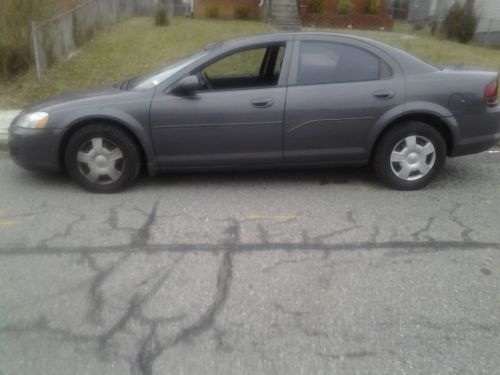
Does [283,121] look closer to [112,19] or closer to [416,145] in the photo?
[416,145]

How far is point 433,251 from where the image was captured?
376 centimetres

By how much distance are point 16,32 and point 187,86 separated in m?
6.52

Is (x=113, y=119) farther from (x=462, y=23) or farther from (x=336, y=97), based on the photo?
(x=462, y=23)

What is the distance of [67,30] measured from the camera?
11.4 meters

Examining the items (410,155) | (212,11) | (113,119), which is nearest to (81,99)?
(113,119)

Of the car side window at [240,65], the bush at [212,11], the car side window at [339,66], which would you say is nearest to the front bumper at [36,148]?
the car side window at [240,65]

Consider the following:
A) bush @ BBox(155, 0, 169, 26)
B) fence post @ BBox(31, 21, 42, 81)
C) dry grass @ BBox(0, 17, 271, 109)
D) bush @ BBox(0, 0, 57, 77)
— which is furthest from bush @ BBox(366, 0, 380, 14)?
fence post @ BBox(31, 21, 42, 81)

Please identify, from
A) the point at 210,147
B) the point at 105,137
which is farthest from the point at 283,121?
the point at 105,137

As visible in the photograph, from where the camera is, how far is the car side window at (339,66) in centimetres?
483

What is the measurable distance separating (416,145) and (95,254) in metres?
3.18

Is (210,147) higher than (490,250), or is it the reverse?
(210,147)

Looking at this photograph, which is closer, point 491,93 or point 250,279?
point 250,279

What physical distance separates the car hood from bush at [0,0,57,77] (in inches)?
208

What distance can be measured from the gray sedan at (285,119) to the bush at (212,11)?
2010cm
